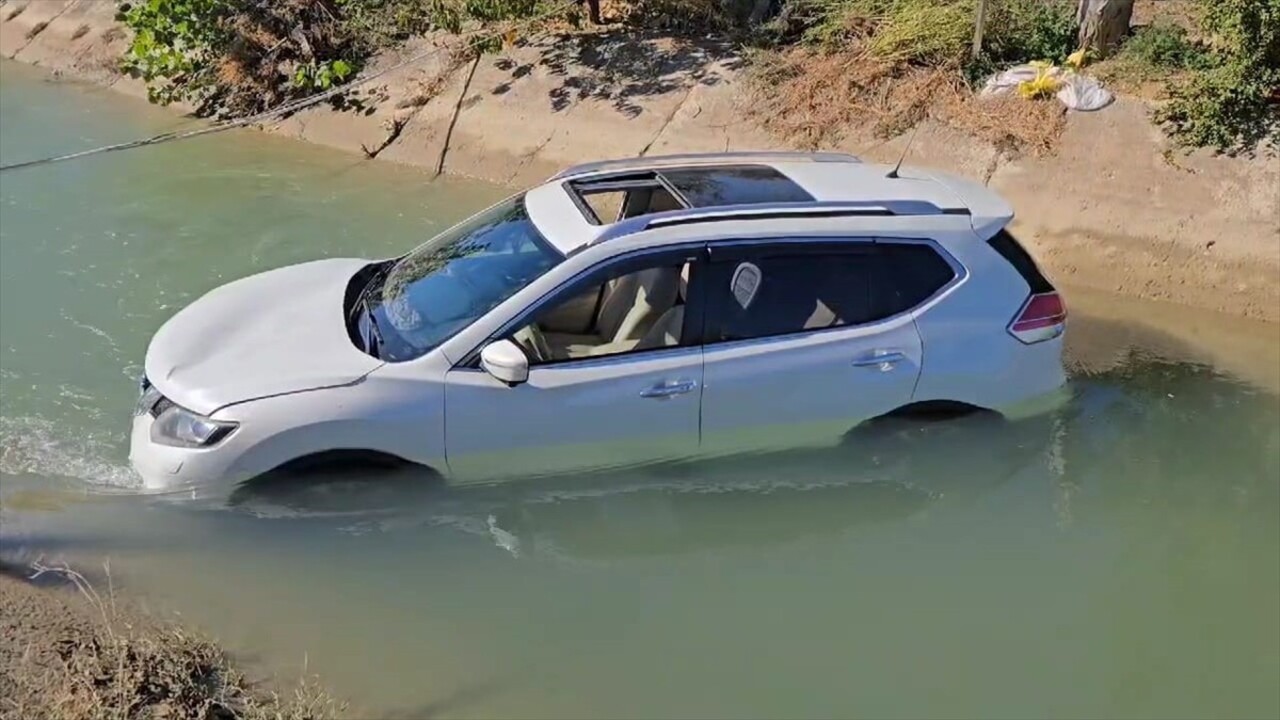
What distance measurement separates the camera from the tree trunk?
11.8 meters

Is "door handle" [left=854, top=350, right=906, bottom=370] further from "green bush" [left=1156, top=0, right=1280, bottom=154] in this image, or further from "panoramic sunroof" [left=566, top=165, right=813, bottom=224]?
"green bush" [left=1156, top=0, right=1280, bottom=154]

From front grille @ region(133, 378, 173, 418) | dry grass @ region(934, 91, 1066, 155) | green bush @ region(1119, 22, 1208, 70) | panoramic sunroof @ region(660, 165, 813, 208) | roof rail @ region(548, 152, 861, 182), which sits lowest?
dry grass @ region(934, 91, 1066, 155)

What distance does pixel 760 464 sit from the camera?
6.74m

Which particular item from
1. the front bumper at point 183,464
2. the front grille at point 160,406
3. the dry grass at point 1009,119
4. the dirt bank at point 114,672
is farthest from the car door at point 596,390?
the dry grass at point 1009,119

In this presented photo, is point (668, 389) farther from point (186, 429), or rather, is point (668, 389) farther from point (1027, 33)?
point (1027, 33)

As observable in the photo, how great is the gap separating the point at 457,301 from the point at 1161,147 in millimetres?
7080

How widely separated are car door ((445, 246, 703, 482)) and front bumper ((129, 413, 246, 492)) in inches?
40.5

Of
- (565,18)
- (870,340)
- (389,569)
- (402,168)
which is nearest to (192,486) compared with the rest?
(389,569)

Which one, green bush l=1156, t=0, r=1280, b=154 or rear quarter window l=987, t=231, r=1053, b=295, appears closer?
rear quarter window l=987, t=231, r=1053, b=295

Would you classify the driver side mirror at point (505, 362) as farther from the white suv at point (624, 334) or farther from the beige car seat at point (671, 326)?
the beige car seat at point (671, 326)

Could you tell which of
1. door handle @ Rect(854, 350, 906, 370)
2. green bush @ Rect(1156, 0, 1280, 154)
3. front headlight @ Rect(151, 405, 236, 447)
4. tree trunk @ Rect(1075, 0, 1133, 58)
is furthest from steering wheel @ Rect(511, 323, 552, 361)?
tree trunk @ Rect(1075, 0, 1133, 58)

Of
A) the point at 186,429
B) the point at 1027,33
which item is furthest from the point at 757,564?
the point at 1027,33

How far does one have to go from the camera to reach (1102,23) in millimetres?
11867

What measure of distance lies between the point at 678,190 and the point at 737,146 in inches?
226
